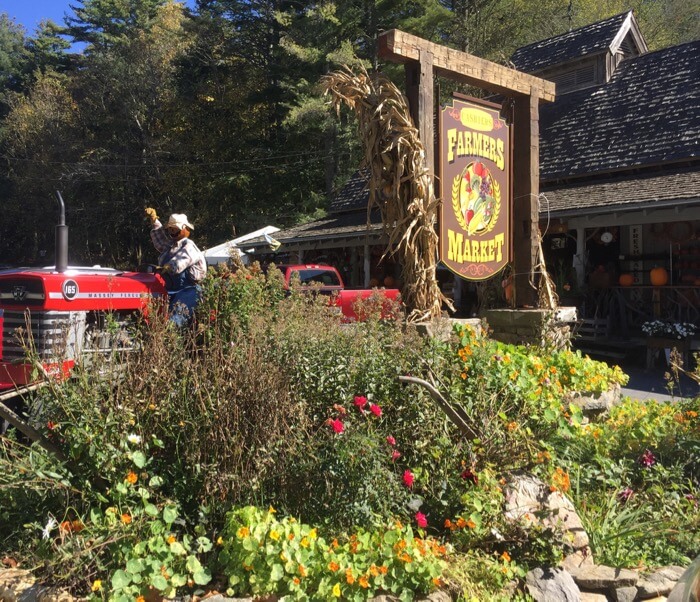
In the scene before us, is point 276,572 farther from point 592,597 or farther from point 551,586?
point 592,597

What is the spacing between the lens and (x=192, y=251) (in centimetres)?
597

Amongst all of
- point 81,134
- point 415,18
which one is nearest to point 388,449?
point 415,18

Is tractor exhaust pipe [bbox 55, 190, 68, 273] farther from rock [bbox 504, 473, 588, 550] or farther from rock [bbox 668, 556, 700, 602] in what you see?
rock [bbox 668, 556, 700, 602]

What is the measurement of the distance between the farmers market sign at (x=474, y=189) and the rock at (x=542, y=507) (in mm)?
2392

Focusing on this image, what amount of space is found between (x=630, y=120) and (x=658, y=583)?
13.8m

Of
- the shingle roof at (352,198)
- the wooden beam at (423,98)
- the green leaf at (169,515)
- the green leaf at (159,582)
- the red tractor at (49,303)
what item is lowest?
the green leaf at (159,582)

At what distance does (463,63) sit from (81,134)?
35660 mm

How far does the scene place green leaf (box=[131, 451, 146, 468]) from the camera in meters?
3.25

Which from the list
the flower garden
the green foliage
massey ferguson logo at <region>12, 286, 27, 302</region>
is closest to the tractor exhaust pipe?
massey ferguson logo at <region>12, 286, 27, 302</region>

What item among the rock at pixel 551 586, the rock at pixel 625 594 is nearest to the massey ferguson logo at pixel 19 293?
the rock at pixel 551 586

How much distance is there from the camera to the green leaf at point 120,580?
9.50ft

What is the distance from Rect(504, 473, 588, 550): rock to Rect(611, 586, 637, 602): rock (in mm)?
280

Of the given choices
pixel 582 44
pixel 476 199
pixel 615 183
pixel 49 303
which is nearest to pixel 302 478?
pixel 49 303

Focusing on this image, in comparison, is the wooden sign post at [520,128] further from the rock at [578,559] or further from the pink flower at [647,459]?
the rock at [578,559]
